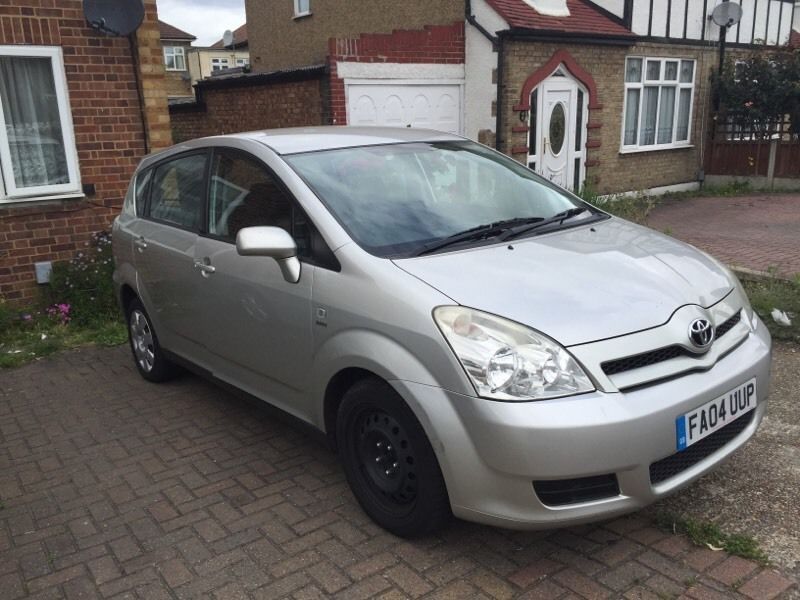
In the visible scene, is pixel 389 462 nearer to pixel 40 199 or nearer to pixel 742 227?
pixel 40 199

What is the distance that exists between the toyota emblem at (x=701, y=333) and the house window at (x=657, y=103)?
12.2 m

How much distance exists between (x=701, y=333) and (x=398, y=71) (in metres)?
8.41

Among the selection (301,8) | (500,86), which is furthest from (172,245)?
(301,8)

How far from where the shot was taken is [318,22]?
1597cm

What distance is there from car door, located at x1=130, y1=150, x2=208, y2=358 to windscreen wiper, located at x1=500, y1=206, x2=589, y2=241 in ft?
6.28

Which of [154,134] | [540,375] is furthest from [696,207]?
[540,375]

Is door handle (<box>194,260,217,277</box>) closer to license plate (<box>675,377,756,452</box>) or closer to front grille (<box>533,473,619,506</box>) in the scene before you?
front grille (<box>533,473,619,506</box>)

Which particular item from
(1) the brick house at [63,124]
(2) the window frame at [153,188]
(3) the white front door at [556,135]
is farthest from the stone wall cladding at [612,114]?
(2) the window frame at [153,188]

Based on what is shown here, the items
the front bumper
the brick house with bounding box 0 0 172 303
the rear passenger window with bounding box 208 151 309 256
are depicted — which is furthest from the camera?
the brick house with bounding box 0 0 172 303

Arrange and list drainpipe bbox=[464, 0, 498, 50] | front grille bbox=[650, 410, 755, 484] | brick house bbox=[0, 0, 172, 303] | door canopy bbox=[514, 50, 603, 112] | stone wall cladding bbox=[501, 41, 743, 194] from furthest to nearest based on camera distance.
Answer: door canopy bbox=[514, 50, 603, 112]
stone wall cladding bbox=[501, 41, 743, 194]
drainpipe bbox=[464, 0, 498, 50]
brick house bbox=[0, 0, 172, 303]
front grille bbox=[650, 410, 755, 484]

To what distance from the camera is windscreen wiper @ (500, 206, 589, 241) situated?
11.3 feet

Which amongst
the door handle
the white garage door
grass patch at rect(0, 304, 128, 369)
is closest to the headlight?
the door handle

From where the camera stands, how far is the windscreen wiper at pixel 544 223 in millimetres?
3451

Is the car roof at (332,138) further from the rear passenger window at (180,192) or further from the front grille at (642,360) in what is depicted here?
the front grille at (642,360)
